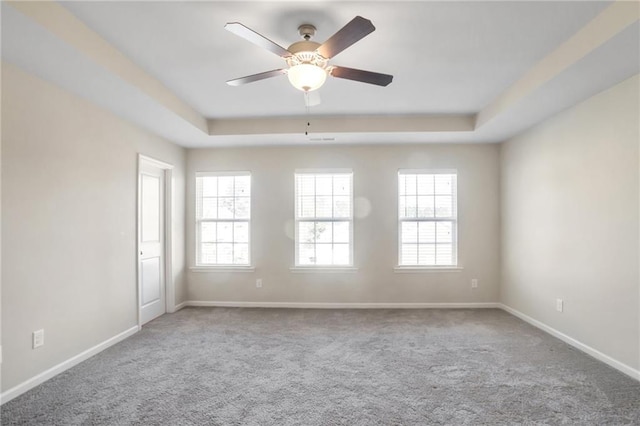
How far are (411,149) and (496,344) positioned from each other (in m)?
2.72

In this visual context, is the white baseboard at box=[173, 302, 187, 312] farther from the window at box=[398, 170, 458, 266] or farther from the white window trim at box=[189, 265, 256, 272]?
the window at box=[398, 170, 458, 266]

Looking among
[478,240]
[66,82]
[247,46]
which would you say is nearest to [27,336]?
[66,82]

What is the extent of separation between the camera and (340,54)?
268cm

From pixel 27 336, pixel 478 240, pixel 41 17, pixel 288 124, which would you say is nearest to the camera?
pixel 41 17

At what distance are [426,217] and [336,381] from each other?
A: 2960mm

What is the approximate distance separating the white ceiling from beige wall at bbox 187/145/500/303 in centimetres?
105

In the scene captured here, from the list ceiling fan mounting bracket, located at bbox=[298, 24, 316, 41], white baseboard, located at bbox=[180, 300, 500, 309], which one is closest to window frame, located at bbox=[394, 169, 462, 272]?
white baseboard, located at bbox=[180, 300, 500, 309]

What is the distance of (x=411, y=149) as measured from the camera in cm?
491

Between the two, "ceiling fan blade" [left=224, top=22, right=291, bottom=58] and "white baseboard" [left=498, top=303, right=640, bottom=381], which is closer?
"ceiling fan blade" [left=224, top=22, right=291, bottom=58]

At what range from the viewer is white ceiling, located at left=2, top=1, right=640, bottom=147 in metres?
2.11

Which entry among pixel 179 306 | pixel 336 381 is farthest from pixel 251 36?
pixel 179 306

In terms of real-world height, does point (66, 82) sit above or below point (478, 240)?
above

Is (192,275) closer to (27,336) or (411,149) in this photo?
(27,336)

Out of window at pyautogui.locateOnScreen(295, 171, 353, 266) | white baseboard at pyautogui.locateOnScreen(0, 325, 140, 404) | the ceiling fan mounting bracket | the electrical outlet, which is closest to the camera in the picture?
the ceiling fan mounting bracket
